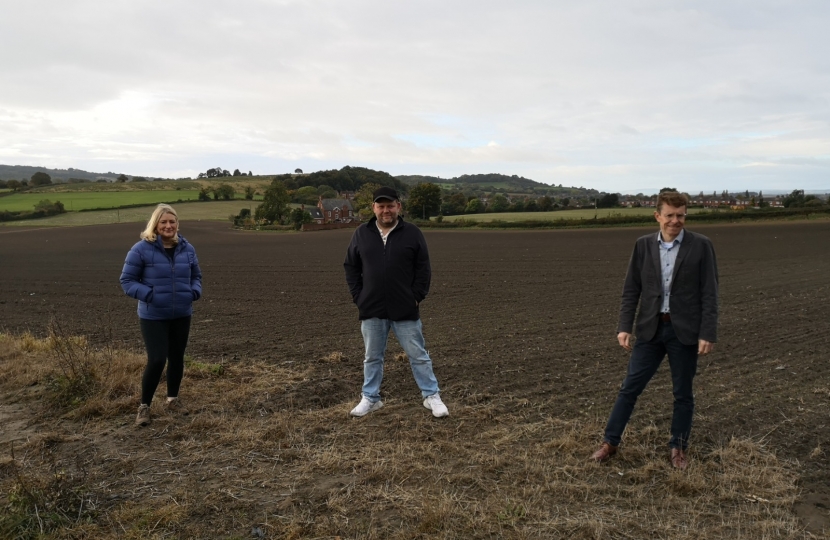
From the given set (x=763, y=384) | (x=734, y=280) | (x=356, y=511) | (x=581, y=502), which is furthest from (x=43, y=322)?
(x=734, y=280)

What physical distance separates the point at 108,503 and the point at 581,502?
2977mm

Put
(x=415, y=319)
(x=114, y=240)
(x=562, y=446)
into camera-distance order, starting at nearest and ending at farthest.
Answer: (x=562, y=446) < (x=415, y=319) < (x=114, y=240)

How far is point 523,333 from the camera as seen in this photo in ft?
30.2

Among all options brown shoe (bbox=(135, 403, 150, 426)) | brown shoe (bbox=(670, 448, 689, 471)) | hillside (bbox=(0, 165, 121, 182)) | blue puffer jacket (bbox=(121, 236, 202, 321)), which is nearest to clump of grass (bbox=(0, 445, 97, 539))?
brown shoe (bbox=(135, 403, 150, 426))

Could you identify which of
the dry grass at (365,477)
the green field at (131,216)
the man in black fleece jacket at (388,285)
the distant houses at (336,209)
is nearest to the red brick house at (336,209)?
the distant houses at (336,209)

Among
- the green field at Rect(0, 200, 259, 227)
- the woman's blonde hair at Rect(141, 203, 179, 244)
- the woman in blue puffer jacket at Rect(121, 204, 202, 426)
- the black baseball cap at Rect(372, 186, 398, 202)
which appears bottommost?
the green field at Rect(0, 200, 259, 227)

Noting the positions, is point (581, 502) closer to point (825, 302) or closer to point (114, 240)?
point (825, 302)

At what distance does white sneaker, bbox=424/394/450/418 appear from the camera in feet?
16.4

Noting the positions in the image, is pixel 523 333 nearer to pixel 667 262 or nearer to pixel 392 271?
pixel 392 271

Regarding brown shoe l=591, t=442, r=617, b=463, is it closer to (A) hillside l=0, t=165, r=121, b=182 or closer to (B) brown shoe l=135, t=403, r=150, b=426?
(B) brown shoe l=135, t=403, r=150, b=426

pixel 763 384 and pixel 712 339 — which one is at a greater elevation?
pixel 712 339

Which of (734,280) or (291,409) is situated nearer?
(291,409)

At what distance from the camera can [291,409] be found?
5359 millimetres

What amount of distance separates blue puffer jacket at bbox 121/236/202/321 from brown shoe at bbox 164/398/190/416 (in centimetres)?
87
